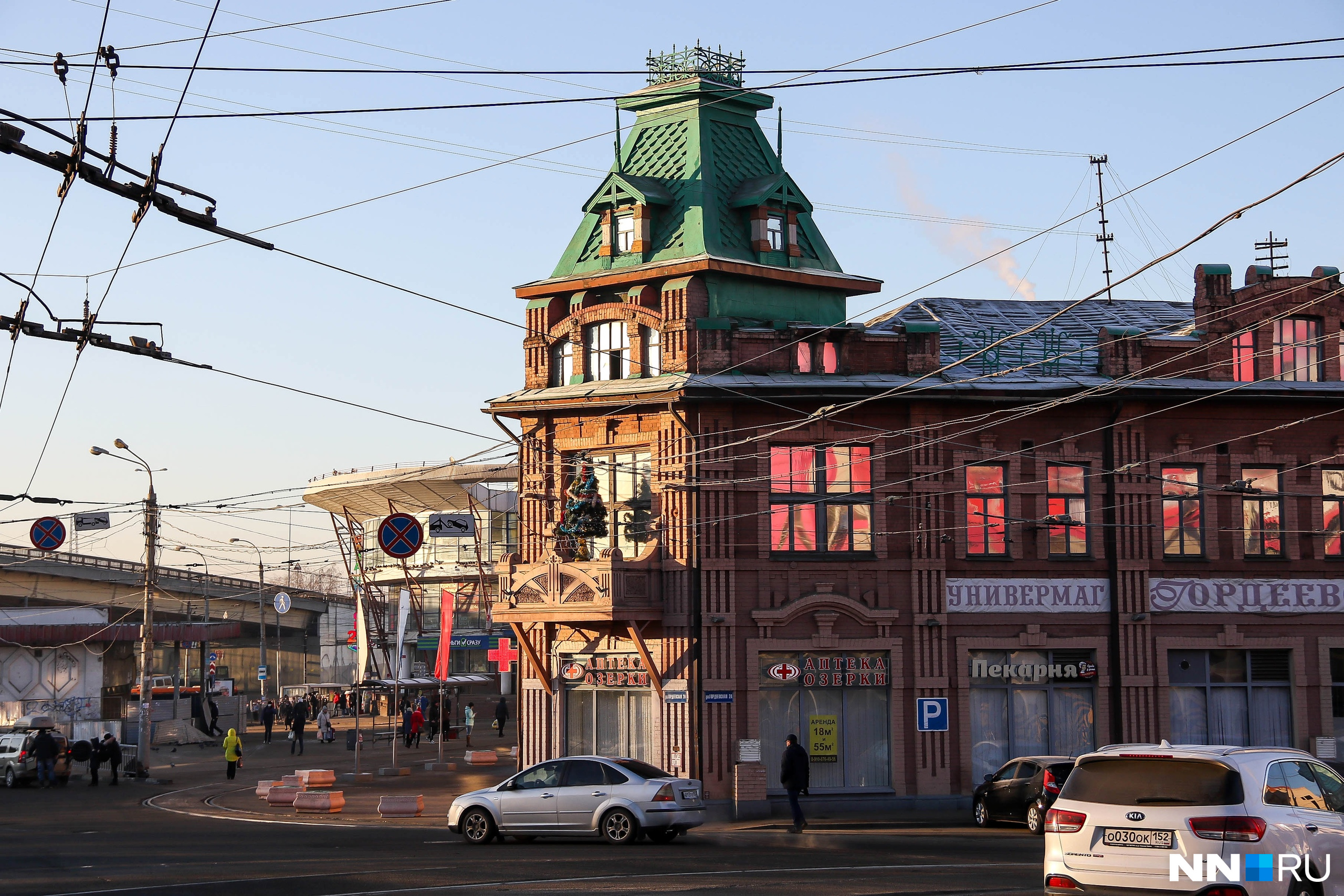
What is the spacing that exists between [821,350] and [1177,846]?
→ 820 inches

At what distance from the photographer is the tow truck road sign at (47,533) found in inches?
1859

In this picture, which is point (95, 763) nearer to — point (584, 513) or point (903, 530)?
point (584, 513)

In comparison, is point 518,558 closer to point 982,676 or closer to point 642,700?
point 642,700

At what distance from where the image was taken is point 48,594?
89.1 metres

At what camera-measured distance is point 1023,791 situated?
2778 cm

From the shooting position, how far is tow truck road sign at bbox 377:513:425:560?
116 ft

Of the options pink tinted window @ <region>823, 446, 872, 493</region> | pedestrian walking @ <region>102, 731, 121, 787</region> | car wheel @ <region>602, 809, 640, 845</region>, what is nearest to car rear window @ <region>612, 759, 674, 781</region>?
car wheel @ <region>602, 809, 640, 845</region>

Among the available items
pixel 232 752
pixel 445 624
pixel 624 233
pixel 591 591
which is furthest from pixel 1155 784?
pixel 232 752

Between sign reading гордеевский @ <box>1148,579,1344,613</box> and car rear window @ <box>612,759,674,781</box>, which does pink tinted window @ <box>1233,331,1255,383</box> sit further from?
car rear window @ <box>612,759,674,781</box>

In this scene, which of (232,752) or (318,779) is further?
(232,752)

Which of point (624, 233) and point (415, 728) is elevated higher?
point (624, 233)

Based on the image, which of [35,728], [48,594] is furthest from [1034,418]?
[48,594]

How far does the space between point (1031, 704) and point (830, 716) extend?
469 cm

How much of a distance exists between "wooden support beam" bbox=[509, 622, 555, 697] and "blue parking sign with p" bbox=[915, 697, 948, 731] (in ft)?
27.1
